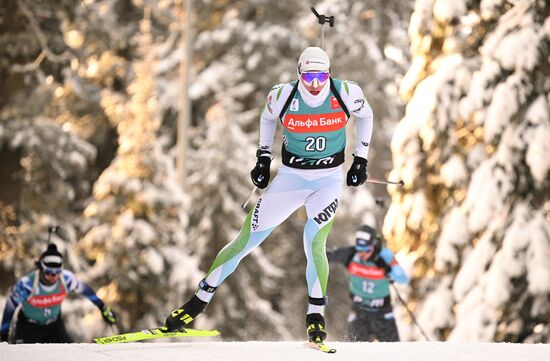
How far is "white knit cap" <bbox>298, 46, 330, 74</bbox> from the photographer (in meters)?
7.10

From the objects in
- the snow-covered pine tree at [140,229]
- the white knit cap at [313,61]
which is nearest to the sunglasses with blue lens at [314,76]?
the white knit cap at [313,61]

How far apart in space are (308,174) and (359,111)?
67 centimetres

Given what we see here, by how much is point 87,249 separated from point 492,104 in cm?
1072

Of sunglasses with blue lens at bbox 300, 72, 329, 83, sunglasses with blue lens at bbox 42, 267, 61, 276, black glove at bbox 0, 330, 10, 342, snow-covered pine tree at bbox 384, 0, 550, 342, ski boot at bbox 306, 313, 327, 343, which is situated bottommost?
ski boot at bbox 306, 313, 327, 343

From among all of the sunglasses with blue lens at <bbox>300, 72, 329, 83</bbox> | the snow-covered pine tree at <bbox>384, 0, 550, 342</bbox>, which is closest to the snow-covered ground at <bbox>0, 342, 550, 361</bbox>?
the sunglasses with blue lens at <bbox>300, 72, 329, 83</bbox>

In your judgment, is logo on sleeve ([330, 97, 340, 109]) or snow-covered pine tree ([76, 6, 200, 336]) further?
snow-covered pine tree ([76, 6, 200, 336])

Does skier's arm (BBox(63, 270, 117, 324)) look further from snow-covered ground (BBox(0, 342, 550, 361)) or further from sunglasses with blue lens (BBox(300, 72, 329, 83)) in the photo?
sunglasses with blue lens (BBox(300, 72, 329, 83))

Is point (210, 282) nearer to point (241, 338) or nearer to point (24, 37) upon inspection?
point (24, 37)

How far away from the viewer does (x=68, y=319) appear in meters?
20.8

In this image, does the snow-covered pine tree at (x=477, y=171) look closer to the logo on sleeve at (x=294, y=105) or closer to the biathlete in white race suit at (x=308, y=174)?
the biathlete in white race suit at (x=308, y=174)

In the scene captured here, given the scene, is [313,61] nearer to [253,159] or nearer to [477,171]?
[477,171]

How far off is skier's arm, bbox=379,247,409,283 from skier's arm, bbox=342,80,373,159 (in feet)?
13.9

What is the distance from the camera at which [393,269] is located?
11.6m

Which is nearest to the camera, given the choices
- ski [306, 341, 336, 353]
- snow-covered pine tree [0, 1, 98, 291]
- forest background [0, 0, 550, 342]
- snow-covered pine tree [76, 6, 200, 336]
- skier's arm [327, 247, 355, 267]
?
ski [306, 341, 336, 353]
